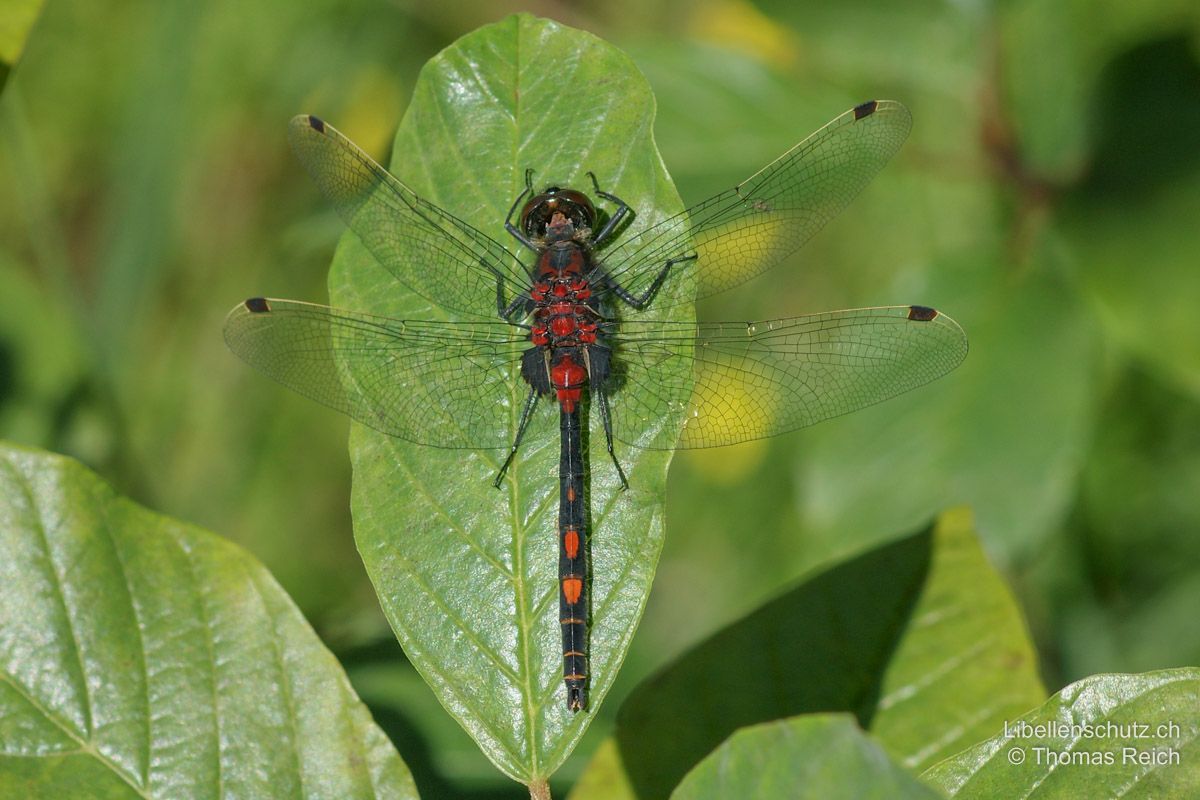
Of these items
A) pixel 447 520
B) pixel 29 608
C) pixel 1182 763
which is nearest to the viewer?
pixel 1182 763

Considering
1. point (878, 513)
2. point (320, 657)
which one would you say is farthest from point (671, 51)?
point (320, 657)

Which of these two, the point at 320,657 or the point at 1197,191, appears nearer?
the point at 320,657

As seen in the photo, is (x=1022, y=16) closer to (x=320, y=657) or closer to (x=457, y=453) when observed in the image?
(x=457, y=453)

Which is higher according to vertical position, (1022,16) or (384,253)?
(1022,16)

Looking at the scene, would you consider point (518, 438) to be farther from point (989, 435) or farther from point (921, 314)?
point (989, 435)

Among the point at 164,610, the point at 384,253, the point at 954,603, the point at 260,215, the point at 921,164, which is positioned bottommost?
the point at 954,603

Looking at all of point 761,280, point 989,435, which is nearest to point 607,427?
point 989,435

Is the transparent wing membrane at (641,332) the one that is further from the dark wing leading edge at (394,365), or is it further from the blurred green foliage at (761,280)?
the blurred green foliage at (761,280)
